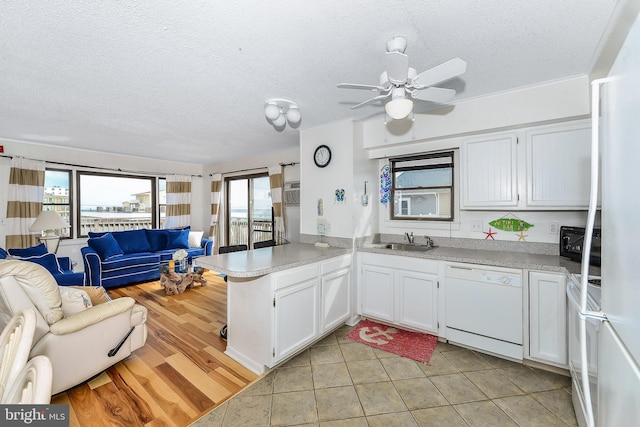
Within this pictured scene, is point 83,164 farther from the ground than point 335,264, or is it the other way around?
point 83,164

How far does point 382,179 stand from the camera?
3551 millimetres

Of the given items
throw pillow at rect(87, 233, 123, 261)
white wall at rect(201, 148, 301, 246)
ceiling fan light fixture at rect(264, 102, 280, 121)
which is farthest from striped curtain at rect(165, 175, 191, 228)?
ceiling fan light fixture at rect(264, 102, 280, 121)

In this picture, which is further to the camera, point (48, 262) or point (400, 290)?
point (48, 262)

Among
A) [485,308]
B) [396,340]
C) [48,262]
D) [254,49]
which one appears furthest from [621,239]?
A: [48,262]

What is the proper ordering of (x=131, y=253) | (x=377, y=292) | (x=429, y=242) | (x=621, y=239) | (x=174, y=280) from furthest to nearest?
(x=131, y=253)
(x=174, y=280)
(x=429, y=242)
(x=377, y=292)
(x=621, y=239)

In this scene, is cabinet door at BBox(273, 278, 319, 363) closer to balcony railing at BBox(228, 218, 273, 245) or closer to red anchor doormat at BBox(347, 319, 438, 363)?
red anchor doormat at BBox(347, 319, 438, 363)

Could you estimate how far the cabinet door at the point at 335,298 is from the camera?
2.63m

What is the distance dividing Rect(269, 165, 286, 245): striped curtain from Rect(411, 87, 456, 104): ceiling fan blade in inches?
123

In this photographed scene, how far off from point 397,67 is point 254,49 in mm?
951

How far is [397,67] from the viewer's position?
156 centimetres

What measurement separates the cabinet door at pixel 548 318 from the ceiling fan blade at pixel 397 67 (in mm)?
1852

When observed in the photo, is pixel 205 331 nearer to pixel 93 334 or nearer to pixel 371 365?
pixel 93 334

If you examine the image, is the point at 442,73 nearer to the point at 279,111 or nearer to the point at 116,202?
the point at 279,111

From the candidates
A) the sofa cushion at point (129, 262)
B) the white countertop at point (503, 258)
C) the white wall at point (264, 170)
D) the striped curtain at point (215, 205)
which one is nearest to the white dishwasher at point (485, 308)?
the white countertop at point (503, 258)
